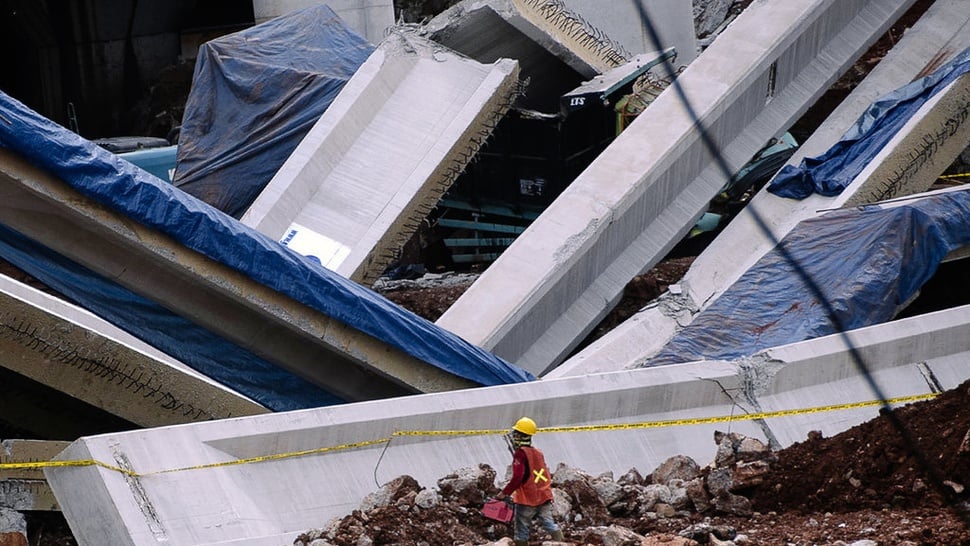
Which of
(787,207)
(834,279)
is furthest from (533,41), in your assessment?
(834,279)

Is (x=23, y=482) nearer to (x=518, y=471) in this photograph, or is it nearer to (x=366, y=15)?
(x=518, y=471)

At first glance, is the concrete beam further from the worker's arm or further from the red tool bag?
the worker's arm

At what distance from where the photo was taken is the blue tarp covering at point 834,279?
9.69 metres

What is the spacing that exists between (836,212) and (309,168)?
4616 millimetres

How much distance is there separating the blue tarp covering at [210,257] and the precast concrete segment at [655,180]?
124cm

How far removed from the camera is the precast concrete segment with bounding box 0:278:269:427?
7980 millimetres

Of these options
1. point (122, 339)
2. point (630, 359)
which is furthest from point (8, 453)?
point (630, 359)

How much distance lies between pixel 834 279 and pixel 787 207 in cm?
170

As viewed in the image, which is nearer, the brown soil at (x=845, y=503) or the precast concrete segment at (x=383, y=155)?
the brown soil at (x=845, y=503)

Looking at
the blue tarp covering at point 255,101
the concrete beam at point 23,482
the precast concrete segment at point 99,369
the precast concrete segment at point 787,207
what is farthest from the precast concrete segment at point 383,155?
the concrete beam at point 23,482

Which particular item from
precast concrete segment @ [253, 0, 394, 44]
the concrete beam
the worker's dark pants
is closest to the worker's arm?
the worker's dark pants

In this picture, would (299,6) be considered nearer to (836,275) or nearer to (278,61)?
(278,61)

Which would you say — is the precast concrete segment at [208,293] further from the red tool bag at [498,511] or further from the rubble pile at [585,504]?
the red tool bag at [498,511]

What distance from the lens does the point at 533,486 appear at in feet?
20.8
